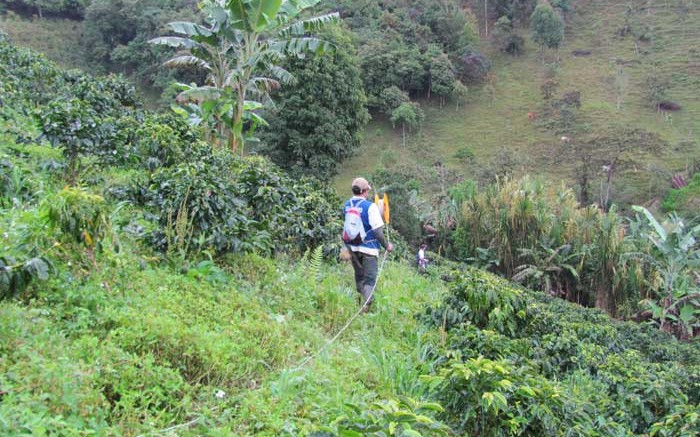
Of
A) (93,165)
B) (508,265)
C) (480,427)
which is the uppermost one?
(93,165)

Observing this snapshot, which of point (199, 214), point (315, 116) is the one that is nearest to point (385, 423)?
point (199, 214)

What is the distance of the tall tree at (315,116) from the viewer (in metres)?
22.9

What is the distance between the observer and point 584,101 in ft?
141

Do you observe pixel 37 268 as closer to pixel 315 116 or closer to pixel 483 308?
pixel 483 308

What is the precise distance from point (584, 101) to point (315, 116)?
27913mm

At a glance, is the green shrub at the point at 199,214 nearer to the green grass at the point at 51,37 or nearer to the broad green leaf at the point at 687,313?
the broad green leaf at the point at 687,313

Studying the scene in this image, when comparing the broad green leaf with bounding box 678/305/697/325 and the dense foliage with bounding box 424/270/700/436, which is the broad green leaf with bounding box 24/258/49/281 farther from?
the broad green leaf with bounding box 678/305/697/325

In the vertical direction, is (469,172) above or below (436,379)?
below

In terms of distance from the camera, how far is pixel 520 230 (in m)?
17.4

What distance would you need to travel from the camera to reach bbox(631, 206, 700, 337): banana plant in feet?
46.6

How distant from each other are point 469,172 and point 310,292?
3093cm

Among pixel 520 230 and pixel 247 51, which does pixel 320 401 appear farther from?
pixel 520 230

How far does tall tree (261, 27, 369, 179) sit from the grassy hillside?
10.2 metres

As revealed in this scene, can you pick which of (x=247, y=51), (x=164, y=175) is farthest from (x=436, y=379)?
(x=247, y=51)
